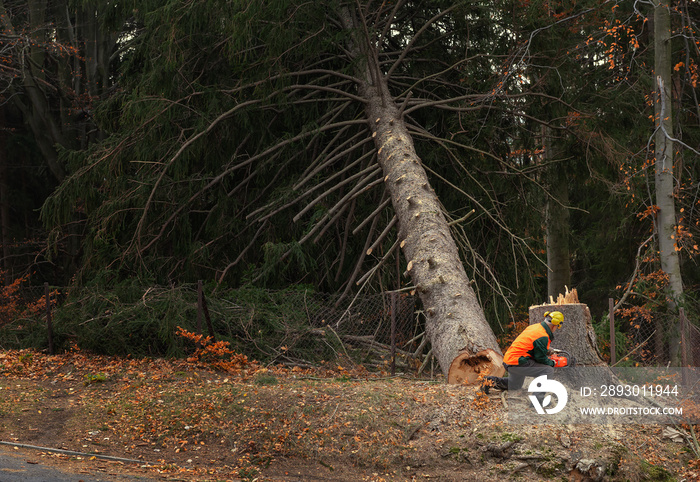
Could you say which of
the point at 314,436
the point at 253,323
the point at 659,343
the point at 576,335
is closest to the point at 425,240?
the point at 576,335

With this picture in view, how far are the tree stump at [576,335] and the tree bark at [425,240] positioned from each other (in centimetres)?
66

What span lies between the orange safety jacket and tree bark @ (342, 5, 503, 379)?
61 cm

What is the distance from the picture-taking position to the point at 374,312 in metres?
9.22

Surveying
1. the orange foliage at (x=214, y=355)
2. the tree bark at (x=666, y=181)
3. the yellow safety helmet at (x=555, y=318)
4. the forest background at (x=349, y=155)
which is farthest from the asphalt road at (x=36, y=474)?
the tree bark at (x=666, y=181)

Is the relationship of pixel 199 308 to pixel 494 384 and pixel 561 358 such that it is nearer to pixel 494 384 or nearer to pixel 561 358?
pixel 494 384

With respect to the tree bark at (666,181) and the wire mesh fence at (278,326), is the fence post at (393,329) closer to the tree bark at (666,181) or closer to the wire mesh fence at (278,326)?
the wire mesh fence at (278,326)

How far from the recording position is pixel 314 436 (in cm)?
626

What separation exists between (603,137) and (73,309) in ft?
29.0

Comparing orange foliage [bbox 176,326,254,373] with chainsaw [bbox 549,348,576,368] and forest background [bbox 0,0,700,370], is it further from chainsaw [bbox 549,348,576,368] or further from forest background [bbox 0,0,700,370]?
chainsaw [bbox 549,348,576,368]

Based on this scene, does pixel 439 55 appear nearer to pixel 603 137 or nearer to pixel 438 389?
pixel 603 137

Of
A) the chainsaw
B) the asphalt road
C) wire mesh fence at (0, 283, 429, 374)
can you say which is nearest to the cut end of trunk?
the chainsaw

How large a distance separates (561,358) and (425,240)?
2465 mm

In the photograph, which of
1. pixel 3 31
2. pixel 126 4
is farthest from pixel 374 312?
pixel 3 31

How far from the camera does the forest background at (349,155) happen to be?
9461mm
